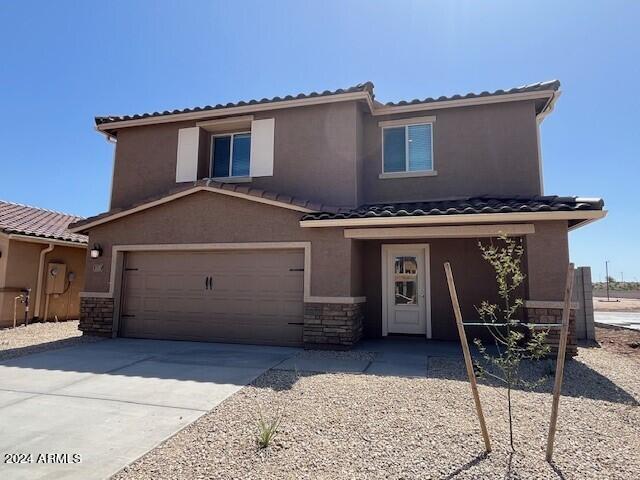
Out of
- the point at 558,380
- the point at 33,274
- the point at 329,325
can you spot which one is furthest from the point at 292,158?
the point at 33,274

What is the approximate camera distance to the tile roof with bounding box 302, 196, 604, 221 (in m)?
7.95

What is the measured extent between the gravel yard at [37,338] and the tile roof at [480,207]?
6739 millimetres

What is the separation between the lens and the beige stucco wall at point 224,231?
921 cm

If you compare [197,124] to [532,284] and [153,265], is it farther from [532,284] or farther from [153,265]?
[532,284]

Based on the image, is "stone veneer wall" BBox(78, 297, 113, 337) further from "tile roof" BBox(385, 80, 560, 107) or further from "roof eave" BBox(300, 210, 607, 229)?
"tile roof" BBox(385, 80, 560, 107)

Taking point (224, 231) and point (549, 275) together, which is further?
point (224, 231)

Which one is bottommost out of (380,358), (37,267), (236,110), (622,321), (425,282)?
(380,358)

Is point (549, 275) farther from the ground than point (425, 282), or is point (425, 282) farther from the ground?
point (549, 275)

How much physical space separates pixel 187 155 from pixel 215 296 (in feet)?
14.7

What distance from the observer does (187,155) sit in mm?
11867

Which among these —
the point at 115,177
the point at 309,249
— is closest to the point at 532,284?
the point at 309,249

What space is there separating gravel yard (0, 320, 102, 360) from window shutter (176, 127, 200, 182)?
5.05m

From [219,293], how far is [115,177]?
5562mm

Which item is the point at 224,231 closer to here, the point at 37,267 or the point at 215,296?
the point at 215,296
